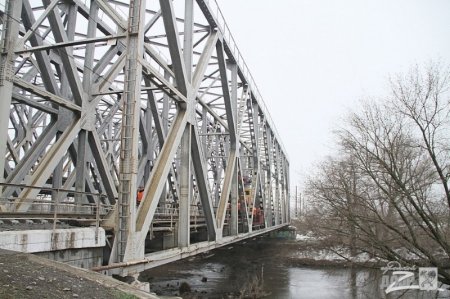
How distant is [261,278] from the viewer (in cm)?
3134

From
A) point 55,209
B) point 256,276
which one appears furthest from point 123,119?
point 256,276

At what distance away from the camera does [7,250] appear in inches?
245

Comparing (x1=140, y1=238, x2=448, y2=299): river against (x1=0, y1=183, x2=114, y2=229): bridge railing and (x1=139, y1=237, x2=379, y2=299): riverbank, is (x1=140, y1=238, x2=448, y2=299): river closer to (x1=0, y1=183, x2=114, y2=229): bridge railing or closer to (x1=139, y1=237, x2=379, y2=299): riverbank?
(x1=139, y1=237, x2=379, y2=299): riverbank

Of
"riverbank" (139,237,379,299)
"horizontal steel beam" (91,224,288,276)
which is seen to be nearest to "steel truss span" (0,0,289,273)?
"horizontal steel beam" (91,224,288,276)

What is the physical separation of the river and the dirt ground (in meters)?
13.4

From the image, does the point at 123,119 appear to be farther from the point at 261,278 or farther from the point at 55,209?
the point at 261,278

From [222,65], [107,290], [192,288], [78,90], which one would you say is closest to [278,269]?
[192,288]

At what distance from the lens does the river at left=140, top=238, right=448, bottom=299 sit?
24822 millimetres

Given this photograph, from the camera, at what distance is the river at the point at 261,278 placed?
24.8 meters

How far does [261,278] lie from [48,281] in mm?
27518

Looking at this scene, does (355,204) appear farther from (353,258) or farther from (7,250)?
(7,250)

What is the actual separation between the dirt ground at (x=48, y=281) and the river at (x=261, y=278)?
529 inches

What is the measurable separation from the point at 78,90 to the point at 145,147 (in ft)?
29.5

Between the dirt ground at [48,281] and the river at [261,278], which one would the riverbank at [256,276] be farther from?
the dirt ground at [48,281]
